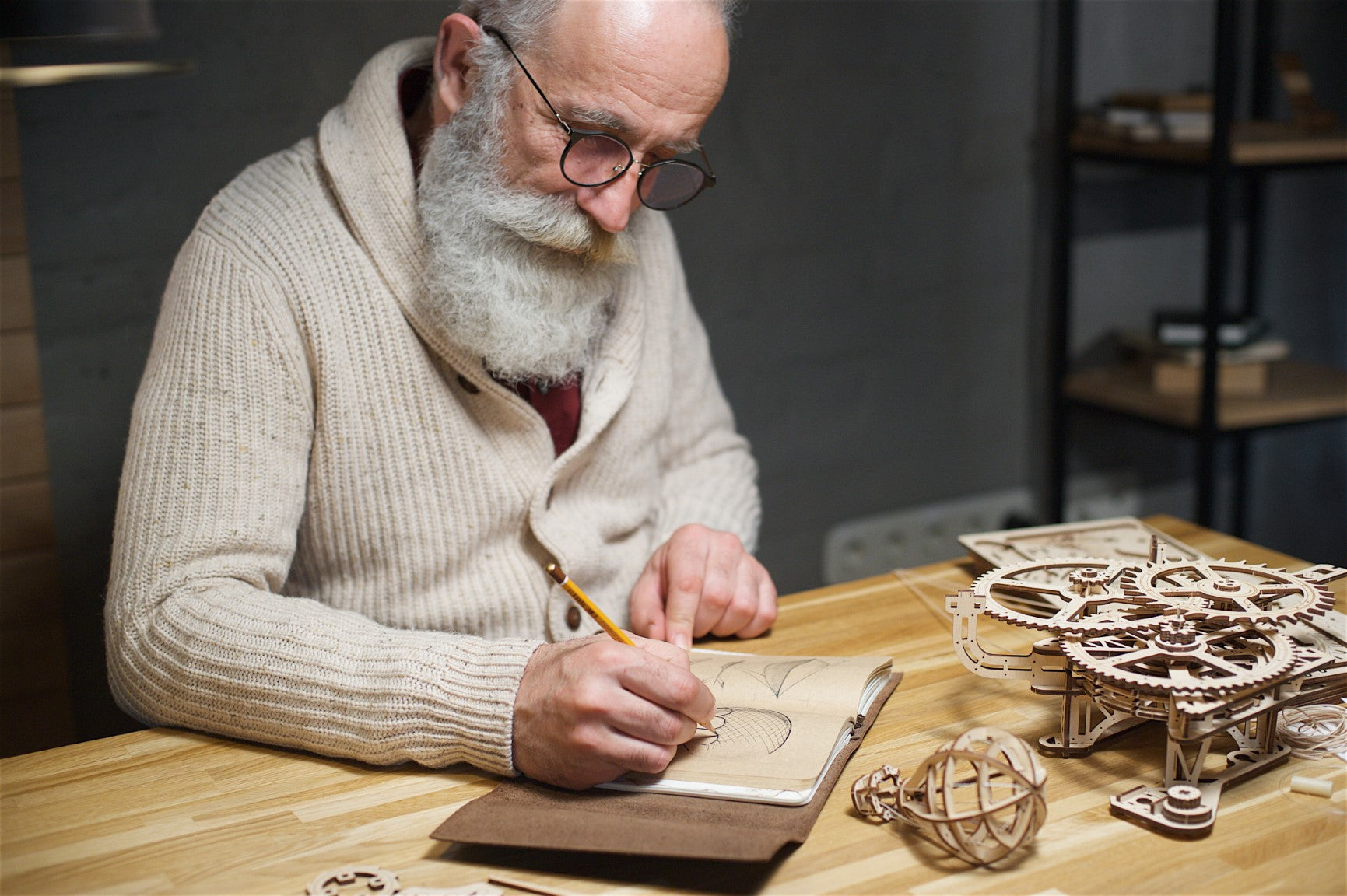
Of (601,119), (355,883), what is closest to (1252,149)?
(601,119)

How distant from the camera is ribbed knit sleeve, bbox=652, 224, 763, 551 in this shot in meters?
1.73

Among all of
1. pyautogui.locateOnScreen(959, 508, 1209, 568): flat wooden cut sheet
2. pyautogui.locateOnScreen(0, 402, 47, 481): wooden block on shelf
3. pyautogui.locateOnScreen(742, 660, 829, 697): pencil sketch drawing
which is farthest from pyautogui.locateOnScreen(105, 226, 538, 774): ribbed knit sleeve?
pyautogui.locateOnScreen(0, 402, 47, 481): wooden block on shelf

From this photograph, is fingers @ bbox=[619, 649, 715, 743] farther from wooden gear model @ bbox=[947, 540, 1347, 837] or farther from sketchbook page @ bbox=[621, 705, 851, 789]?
wooden gear model @ bbox=[947, 540, 1347, 837]

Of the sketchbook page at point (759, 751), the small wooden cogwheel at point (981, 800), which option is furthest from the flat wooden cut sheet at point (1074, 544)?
the small wooden cogwheel at point (981, 800)

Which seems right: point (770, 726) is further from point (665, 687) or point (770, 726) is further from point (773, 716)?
point (665, 687)

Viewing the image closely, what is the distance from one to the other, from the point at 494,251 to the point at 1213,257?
1755 mm

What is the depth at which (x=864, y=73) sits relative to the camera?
8.80 ft

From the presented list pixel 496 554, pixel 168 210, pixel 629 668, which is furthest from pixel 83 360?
pixel 629 668

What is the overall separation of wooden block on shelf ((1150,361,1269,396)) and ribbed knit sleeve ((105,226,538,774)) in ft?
6.74

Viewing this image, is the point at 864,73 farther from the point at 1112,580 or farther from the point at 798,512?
the point at 1112,580

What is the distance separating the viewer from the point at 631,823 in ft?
3.09

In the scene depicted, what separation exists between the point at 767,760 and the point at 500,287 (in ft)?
2.17

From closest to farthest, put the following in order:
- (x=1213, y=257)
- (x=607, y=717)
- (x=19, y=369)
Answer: (x=607, y=717) → (x=19, y=369) → (x=1213, y=257)

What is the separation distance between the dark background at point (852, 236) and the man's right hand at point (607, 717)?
4.31 ft
